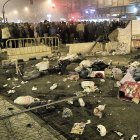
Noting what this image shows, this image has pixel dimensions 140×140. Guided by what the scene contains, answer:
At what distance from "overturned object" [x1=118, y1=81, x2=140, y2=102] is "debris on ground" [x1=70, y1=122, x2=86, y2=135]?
1898 mm

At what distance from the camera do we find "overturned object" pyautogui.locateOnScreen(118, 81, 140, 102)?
7.46 meters

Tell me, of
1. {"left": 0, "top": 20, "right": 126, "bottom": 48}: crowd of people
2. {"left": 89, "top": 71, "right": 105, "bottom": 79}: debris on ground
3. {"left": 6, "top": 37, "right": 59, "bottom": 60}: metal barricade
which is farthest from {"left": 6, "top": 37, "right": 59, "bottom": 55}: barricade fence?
{"left": 89, "top": 71, "right": 105, "bottom": 79}: debris on ground

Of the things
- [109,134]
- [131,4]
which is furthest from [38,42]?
[131,4]

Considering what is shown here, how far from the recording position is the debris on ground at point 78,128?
5852mm

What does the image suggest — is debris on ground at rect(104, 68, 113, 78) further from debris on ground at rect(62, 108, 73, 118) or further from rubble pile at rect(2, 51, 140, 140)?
debris on ground at rect(62, 108, 73, 118)

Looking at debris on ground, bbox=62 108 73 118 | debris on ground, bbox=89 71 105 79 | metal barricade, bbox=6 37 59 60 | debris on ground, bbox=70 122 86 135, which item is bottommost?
debris on ground, bbox=70 122 86 135

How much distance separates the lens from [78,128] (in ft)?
19.7

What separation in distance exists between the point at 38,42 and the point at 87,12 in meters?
47.9

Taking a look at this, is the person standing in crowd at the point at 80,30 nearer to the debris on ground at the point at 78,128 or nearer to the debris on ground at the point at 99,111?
the debris on ground at the point at 99,111

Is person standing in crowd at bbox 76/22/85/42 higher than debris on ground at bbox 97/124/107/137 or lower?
higher

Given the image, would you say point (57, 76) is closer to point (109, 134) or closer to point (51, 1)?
point (109, 134)

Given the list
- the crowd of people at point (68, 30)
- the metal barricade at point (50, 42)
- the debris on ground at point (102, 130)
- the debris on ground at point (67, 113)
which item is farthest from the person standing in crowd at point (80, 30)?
the debris on ground at point (102, 130)

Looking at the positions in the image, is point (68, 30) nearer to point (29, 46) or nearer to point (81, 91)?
point (29, 46)

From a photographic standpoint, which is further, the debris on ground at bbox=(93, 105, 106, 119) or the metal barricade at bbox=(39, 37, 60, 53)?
the metal barricade at bbox=(39, 37, 60, 53)
